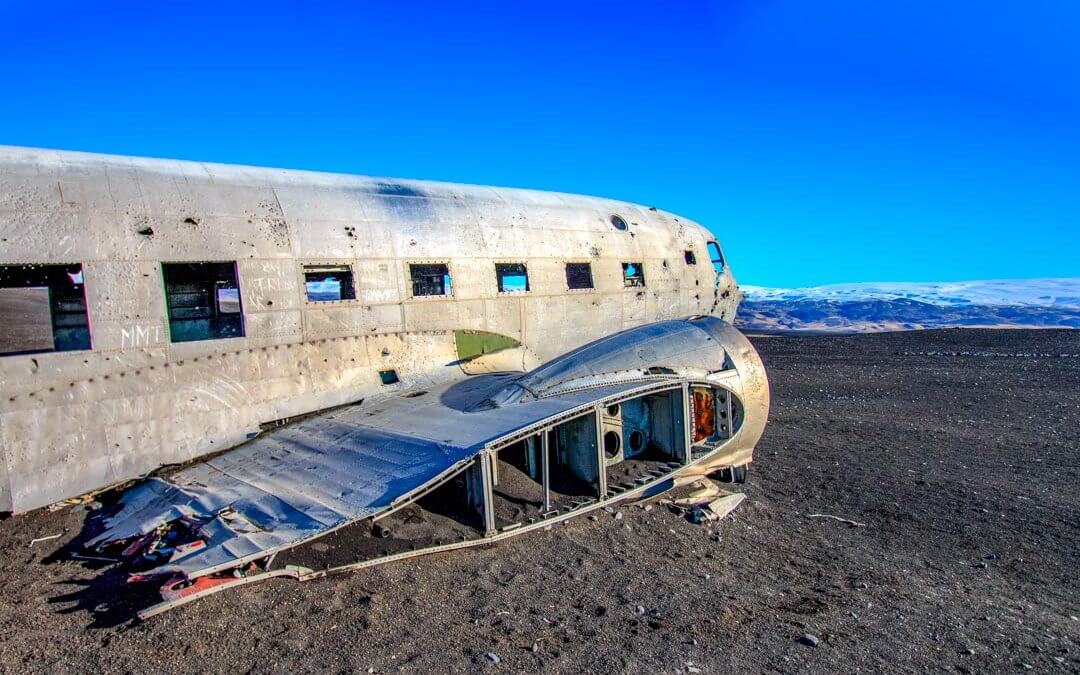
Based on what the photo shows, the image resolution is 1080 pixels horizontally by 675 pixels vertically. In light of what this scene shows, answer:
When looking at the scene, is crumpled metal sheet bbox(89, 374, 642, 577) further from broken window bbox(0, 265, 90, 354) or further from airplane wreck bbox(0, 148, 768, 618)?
broken window bbox(0, 265, 90, 354)

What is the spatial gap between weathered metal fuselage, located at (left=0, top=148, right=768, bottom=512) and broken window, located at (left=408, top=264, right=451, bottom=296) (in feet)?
0.32

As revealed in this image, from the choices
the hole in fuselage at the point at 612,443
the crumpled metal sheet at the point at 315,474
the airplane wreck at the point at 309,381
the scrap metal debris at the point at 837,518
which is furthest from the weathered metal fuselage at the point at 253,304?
the hole in fuselage at the point at 612,443

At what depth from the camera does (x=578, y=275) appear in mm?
12172

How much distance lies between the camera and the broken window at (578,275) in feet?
39.5

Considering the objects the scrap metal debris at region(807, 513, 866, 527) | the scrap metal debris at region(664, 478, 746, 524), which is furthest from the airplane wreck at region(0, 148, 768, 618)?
the scrap metal debris at region(807, 513, 866, 527)

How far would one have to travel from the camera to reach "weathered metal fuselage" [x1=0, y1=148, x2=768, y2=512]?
7246 millimetres

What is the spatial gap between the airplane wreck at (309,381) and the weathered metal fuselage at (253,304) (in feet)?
0.09

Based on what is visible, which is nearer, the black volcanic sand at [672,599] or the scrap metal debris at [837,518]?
the black volcanic sand at [672,599]

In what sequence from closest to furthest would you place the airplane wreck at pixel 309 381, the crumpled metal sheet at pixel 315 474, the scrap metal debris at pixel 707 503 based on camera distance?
the crumpled metal sheet at pixel 315 474
the airplane wreck at pixel 309 381
the scrap metal debris at pixel 707 503

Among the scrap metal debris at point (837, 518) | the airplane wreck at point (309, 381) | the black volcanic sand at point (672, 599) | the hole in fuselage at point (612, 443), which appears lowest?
the scrap metal debris at point (837, 518)

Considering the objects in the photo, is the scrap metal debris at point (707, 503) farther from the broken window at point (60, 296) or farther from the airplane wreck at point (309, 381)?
the broken window at point (60, 296)

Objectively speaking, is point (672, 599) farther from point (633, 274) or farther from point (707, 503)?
point (633, 274)

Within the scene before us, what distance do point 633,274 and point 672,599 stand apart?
26.7 feet

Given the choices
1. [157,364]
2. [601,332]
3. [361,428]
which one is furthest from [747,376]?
[157,364]
